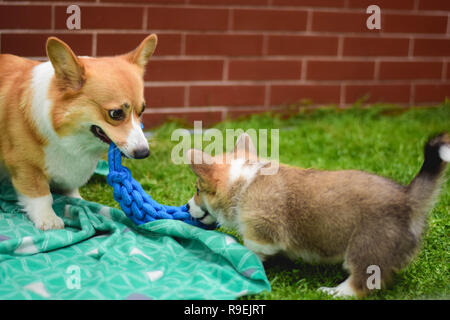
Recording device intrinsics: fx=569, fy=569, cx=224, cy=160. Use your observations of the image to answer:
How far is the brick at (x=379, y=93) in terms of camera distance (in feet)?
19.6

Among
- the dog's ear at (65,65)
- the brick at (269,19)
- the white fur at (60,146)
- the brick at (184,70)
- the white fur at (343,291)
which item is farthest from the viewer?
the brick at (269,19)

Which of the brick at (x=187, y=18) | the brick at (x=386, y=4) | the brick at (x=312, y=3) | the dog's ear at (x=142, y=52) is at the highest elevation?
the brick at (x=386, y=4)

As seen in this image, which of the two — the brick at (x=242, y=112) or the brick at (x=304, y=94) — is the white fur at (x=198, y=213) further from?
the brick at (x=304, y=94)

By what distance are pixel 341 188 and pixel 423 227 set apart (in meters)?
0.40

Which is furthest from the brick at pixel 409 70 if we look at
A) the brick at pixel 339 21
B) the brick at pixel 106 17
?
the brick at pixel 106 17

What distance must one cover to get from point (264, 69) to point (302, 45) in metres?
0.46

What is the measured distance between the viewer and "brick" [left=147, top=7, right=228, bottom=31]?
497 centimetres

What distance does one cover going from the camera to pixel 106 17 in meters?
4.77

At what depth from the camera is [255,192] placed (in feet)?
9.20

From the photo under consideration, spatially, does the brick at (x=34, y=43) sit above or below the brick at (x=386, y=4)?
below

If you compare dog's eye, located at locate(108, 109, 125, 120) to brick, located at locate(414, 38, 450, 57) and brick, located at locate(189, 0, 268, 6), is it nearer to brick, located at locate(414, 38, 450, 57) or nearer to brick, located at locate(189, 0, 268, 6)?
brick, located at locate(189, 0, 268, 6)

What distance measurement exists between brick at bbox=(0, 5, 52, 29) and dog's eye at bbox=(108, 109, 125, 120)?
6.84ft

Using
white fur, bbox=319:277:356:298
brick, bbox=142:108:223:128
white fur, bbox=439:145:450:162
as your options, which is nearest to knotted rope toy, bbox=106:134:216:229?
white fur, bbox=319:277:356:298
